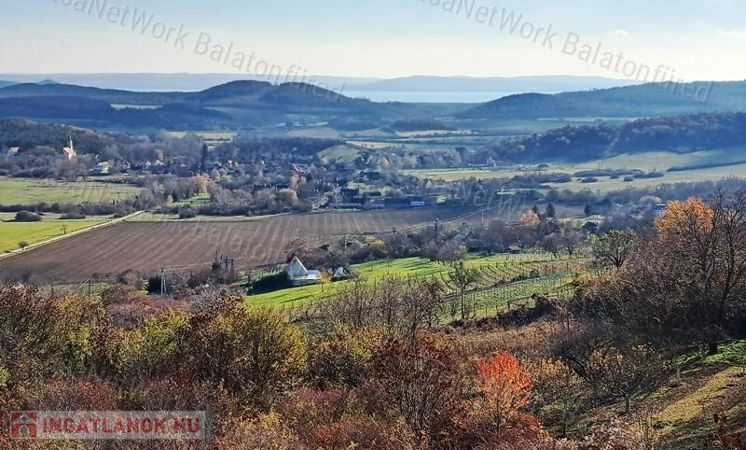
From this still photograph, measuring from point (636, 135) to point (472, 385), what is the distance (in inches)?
4745

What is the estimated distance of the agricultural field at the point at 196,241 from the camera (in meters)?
56.4

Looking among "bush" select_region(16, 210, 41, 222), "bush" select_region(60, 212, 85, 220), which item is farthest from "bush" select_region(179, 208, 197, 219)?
"bush" select_region(16, 210, 41, 222)

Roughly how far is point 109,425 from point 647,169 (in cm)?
10568

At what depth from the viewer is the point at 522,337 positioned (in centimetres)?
2872

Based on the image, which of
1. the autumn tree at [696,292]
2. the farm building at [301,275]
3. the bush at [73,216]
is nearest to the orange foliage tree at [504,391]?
the autumn tree at [696,292]

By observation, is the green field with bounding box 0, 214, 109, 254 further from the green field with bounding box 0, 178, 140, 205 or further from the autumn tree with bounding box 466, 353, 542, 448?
the autumn tree with bounding box 466, 353, 542, 448

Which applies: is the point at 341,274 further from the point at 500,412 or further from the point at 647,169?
the point at 647,169

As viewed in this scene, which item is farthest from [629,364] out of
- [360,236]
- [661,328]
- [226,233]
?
[226,233]

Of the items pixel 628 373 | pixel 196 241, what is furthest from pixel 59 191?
pixel 628 373

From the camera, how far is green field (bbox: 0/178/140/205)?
82500mm

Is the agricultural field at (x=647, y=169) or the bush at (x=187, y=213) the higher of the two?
the agricultural field at (x=647, y=169)

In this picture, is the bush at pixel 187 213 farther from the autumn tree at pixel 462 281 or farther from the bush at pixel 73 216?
the autumn tree at pixel 462 281

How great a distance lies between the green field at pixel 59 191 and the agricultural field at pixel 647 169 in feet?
144

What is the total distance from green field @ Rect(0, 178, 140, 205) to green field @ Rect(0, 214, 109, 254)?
8.41m
